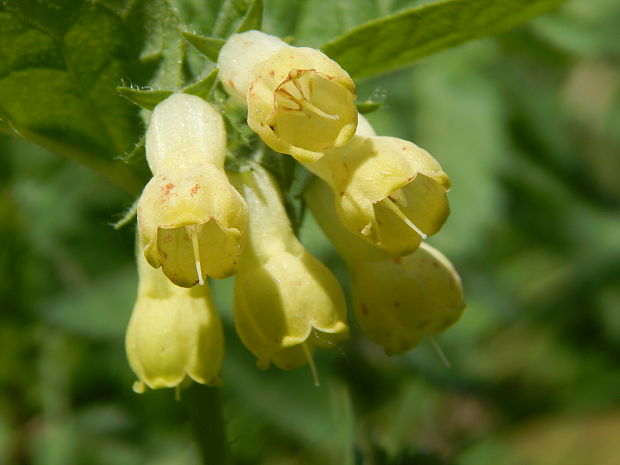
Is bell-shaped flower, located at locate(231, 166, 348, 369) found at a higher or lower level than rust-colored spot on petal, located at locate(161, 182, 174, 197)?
lower

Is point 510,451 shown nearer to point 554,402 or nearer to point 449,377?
point 449,377

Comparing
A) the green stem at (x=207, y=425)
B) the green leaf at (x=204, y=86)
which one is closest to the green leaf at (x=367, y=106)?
the green leaf at (x=204, y=86)

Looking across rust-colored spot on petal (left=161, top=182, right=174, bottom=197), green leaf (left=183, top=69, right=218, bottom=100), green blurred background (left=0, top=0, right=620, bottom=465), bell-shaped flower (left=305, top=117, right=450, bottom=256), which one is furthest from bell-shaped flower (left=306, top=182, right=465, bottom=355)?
green blurred background (left=0, top=0, right=620, bottom=465)

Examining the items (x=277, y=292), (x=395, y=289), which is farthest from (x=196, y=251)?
(x=395, y=289)

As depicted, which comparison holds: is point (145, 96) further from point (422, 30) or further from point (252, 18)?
point (422, 30)

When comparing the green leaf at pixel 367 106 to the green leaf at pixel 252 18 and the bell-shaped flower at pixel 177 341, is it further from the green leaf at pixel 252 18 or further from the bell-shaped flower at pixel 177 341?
the bell-shaped flower at pixel 177 341

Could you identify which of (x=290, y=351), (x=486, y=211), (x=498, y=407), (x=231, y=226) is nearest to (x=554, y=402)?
(x=498, y=407)

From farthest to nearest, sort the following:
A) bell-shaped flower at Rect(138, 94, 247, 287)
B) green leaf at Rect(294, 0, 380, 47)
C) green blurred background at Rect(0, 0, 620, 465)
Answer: green blurred background at Rect(0, 0, 620, 465)
green leaf at Rect(294, 0, 380, 47)
bell-shaped flower at Rect(138, 94, 247, 287)

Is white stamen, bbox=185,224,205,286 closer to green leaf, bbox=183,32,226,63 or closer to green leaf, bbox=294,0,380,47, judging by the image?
green leaf, bbox=183,32,226,63
